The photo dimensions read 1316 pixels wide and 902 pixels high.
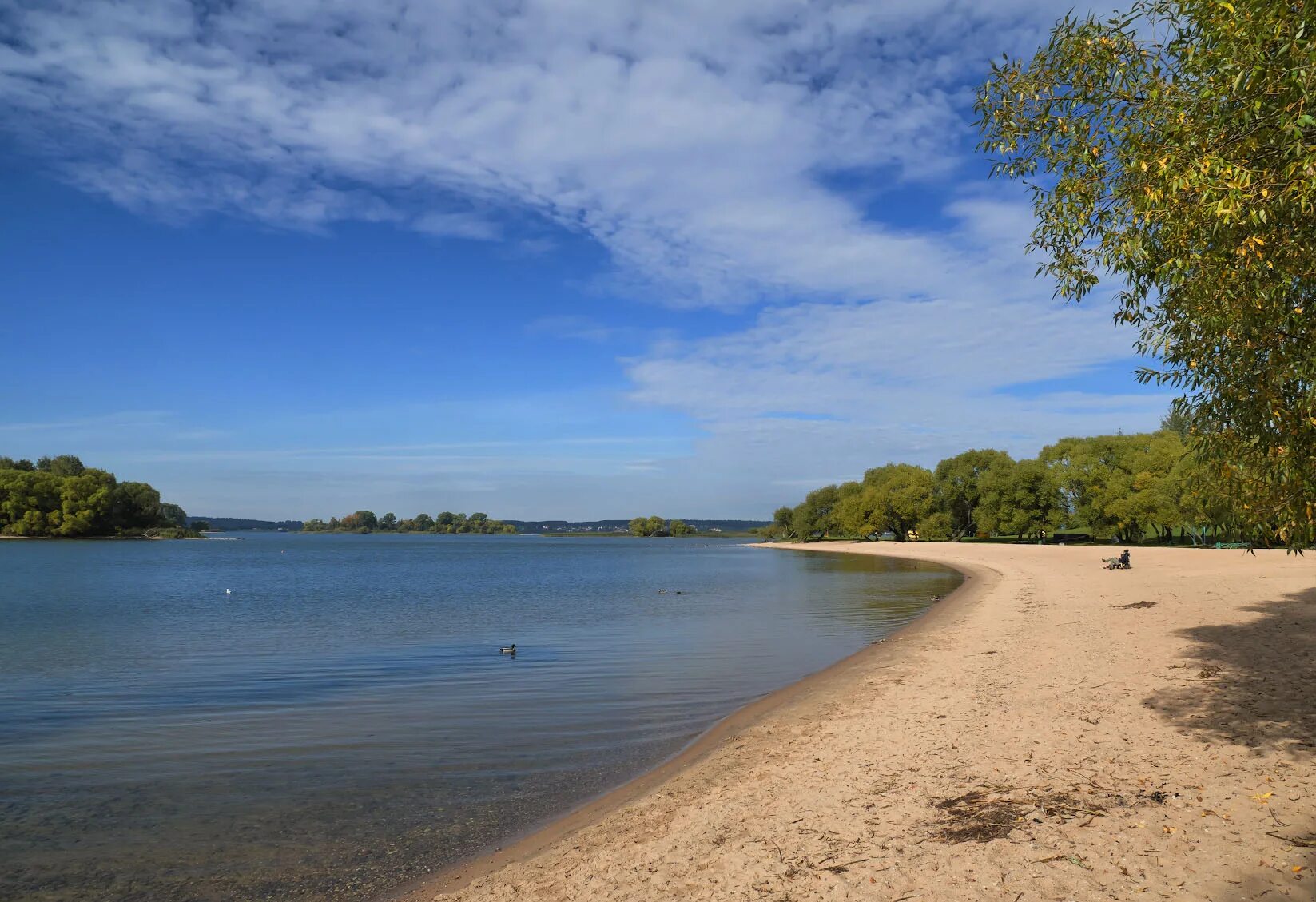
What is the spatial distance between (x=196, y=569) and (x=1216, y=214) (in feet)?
279

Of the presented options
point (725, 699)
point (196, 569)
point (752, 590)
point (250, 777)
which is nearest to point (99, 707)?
point (250, 777)

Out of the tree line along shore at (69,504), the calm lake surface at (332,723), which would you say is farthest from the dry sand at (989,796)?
the tree line along shore at (69,504)

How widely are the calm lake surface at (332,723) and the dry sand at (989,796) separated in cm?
159

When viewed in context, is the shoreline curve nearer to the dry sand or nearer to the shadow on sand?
the dry sand

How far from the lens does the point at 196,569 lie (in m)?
74.5

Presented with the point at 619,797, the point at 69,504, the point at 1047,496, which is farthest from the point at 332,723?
the point at 69,504

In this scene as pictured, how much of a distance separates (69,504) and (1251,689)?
6780 inches

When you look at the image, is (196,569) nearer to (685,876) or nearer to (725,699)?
(725,699)

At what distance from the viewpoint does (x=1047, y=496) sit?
96.4 meters

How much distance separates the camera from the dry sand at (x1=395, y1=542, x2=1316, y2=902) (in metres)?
6.03

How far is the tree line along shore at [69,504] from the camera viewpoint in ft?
448

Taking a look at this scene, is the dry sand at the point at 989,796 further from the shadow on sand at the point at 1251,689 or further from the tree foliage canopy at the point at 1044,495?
the tree foliage canopy at the point at 1044,495

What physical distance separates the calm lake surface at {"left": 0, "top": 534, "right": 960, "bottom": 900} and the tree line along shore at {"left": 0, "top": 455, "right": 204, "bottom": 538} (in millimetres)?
128140

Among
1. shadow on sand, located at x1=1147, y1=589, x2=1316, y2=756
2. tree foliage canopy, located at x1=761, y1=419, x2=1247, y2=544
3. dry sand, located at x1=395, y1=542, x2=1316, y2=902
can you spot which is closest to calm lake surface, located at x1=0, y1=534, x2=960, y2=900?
dry sand, located at x1=395, y1=542, x2=1316, y2=902
